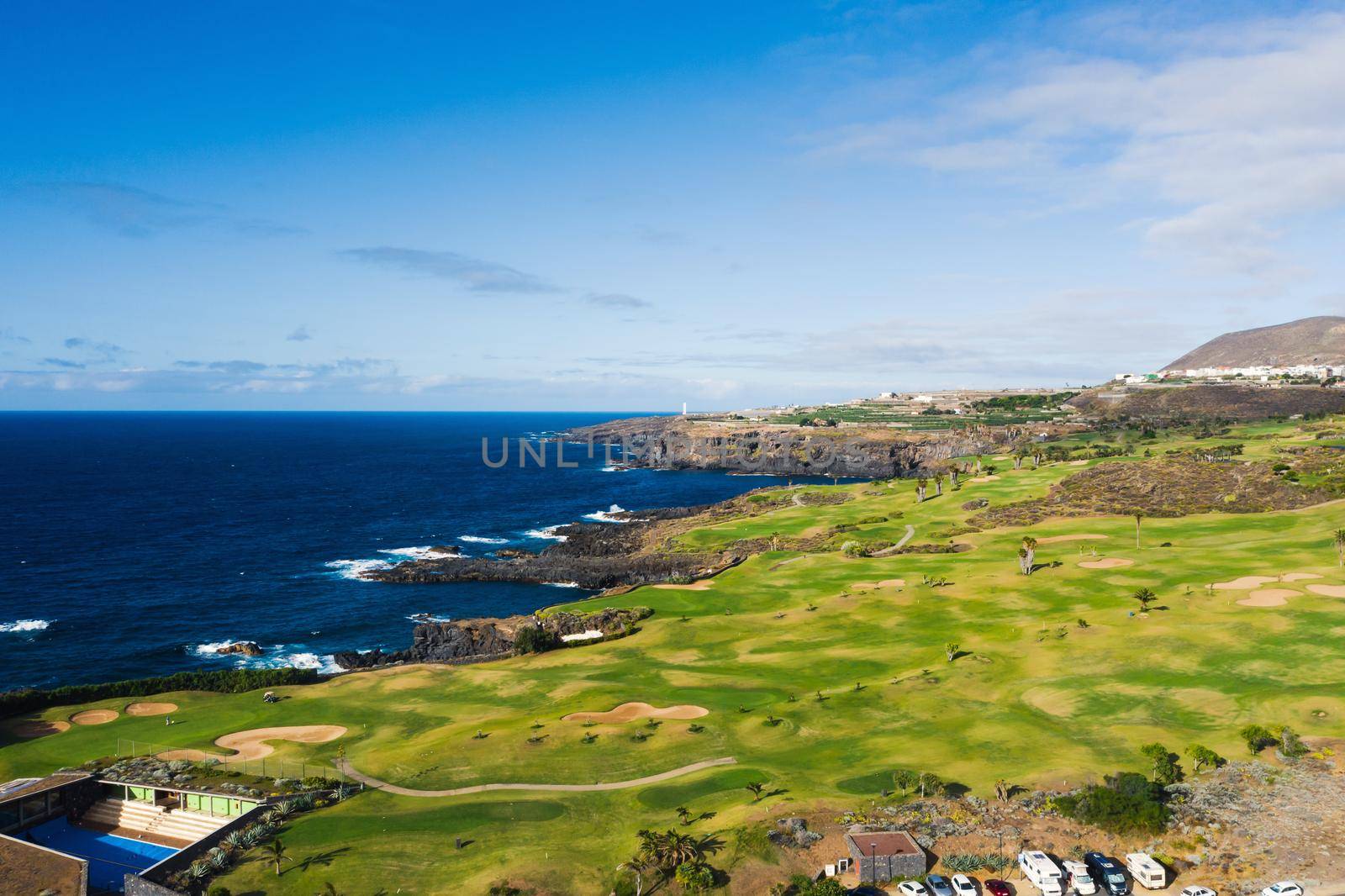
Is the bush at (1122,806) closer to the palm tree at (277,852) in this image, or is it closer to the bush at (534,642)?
the palm tree at (277,852)

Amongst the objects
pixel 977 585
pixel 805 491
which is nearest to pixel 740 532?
pixel 805 491

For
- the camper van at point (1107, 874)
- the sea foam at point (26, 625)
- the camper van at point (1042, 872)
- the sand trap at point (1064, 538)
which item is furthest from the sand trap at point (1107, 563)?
the sea foam at point (26, 625)

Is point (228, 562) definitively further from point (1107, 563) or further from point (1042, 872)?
point (1107, 563)

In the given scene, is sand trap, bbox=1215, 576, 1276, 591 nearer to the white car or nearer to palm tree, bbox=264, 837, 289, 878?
the white car

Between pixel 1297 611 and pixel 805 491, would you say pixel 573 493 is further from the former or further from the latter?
pixel 1297 611

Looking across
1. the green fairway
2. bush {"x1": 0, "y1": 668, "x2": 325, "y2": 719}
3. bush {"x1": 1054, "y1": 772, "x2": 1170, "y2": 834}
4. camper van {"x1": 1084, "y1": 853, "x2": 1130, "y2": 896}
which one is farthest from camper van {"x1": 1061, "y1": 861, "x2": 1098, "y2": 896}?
bush {"x1": 0, "y1": 668, "x2": 325, "y2": 719}

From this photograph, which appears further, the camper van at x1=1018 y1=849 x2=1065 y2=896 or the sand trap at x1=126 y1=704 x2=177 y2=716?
the sand trap at x1=126 y1=704 x2=177 y2=716

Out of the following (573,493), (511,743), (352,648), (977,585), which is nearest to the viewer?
(511,743)
